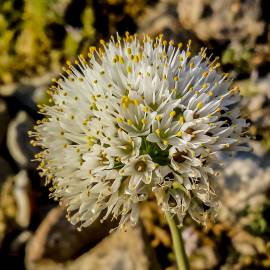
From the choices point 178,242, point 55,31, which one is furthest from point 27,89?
point 178,242

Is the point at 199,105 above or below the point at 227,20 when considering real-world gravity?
below

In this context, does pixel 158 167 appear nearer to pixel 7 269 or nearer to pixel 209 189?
pixel 209 189

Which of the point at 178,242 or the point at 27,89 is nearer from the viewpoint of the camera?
the point at 178,242

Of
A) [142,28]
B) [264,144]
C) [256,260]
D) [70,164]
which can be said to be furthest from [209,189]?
[142,28]

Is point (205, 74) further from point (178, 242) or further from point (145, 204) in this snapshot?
point (145, 204)

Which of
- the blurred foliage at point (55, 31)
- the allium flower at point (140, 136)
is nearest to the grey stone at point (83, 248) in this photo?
the allium flower at point (140, 136)

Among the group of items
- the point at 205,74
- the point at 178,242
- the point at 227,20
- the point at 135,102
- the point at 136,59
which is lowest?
the point at 178,242
